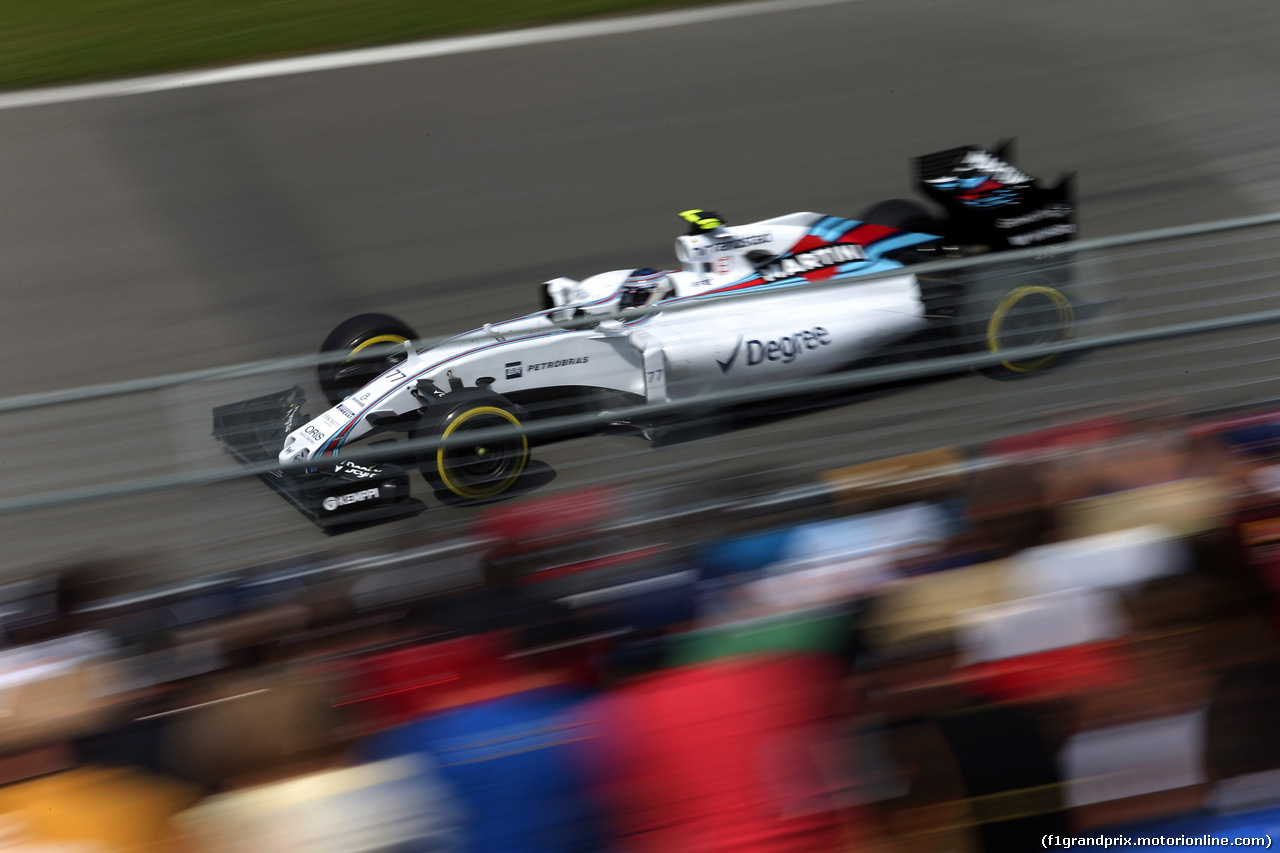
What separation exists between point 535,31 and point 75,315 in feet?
13.5

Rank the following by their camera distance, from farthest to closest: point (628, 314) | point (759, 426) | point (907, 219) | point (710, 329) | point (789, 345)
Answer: point (907, 219)
point (710, 329)
point (789, 345)
point (628, 314)
point (759, 426)

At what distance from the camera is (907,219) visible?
506cm

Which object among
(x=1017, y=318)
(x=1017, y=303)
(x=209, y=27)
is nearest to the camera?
(x=1017, y=318)

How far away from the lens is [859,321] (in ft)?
15.1

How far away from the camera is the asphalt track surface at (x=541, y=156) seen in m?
6.13

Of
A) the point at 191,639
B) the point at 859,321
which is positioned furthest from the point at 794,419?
the point at 859,321

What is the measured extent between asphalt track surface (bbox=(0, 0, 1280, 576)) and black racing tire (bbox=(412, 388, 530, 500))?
1.59 m

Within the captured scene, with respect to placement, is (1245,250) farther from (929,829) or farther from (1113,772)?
(929,829)

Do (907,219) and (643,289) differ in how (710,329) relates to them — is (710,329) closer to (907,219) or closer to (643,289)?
(643,289)

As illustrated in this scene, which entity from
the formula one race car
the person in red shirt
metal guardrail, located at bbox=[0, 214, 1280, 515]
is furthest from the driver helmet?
the person in red shirt

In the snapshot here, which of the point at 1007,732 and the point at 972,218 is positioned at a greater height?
the point at 972,218

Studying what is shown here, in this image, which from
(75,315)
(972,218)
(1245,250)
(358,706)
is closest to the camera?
(358,706)

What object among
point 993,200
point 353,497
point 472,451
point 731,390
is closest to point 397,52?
point 993,200

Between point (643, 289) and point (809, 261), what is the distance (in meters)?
0.74
